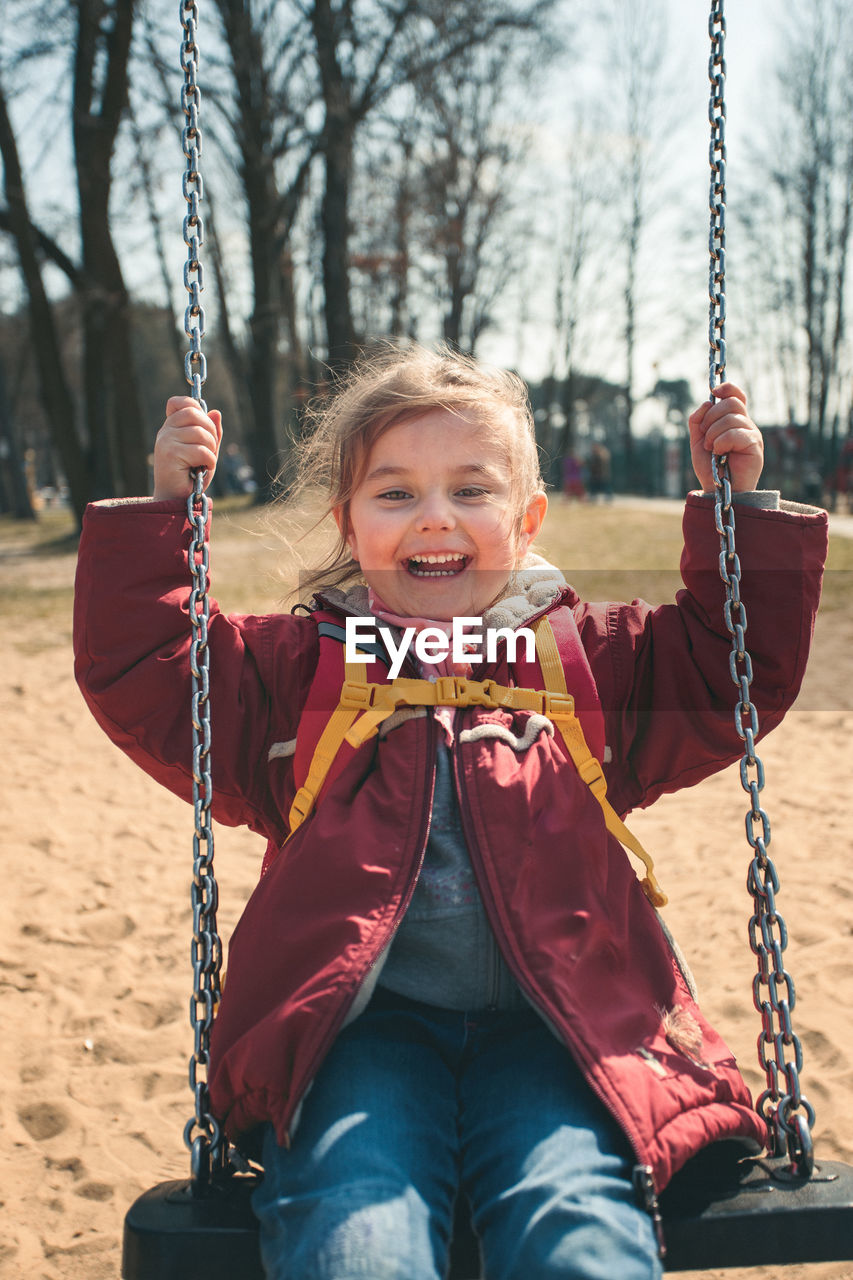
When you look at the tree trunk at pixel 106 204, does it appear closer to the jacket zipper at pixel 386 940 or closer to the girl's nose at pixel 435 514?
the girl's nose at pixel 435 514

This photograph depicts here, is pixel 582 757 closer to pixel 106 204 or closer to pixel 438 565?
pixel 438 565

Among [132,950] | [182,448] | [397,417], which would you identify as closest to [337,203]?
[132,950]

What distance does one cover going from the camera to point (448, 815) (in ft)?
5.97

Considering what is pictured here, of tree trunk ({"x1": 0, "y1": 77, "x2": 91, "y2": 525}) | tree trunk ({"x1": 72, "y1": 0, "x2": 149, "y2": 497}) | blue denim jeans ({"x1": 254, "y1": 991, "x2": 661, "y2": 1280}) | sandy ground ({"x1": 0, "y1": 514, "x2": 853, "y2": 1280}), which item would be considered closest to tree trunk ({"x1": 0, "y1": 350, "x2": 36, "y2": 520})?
tree trunk ({"x1": 0, "y1": 77, "x2": 91, "y2": 525})

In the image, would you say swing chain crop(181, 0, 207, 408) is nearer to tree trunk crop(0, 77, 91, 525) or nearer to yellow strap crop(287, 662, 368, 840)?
yellow strap crop(287, 662, 368, 840)

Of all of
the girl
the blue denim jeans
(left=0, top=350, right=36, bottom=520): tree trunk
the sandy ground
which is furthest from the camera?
(left=0, top=350, right=36, bottom=520): tree trunk

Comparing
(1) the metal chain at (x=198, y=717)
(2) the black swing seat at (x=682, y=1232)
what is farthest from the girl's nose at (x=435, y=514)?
(2) the black swing seat at (x=682, y=1232)

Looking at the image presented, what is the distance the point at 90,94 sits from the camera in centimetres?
1355

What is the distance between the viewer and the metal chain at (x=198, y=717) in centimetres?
164

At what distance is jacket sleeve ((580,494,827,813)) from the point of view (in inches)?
79.6

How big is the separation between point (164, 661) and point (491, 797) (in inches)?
24.2

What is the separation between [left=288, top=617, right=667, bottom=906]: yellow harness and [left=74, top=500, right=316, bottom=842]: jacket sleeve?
169 millimetres

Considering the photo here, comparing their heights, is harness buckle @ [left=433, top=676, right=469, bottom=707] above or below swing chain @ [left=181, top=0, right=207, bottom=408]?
below

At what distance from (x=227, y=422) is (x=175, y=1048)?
52067mm
